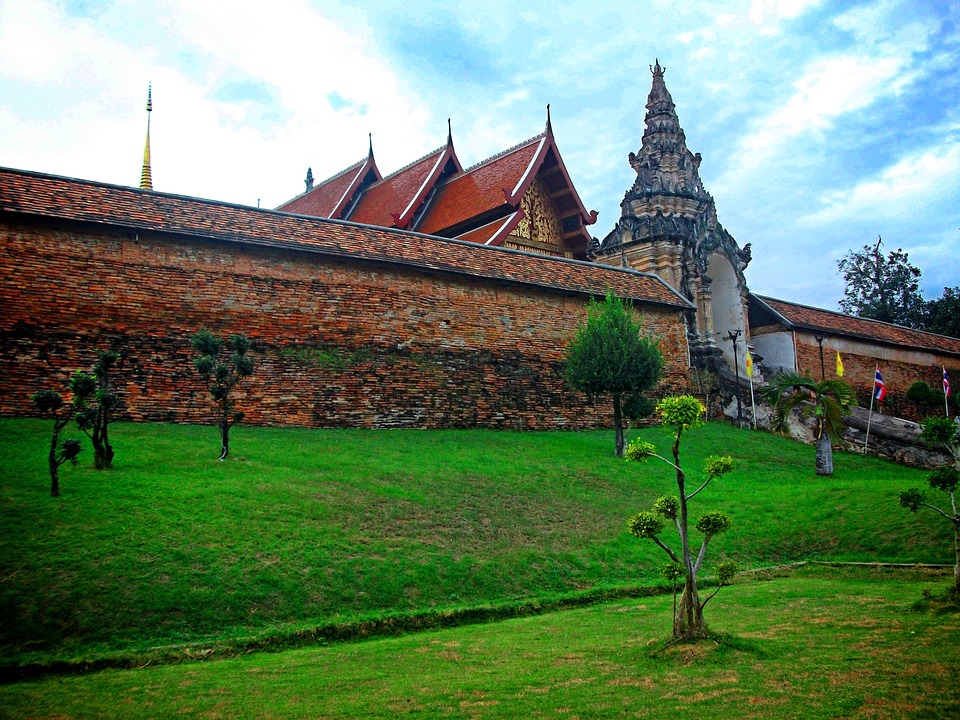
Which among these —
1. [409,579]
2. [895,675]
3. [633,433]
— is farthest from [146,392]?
[895,675]

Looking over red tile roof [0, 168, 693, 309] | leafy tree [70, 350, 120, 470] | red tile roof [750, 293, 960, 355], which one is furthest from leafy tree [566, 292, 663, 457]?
red tile roof [750, 293, 960, 355]

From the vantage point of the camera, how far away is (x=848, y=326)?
27.7 meters

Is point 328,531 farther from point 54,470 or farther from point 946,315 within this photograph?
point 946,315

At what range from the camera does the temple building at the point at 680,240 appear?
25266mm

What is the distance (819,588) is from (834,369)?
60.0ft

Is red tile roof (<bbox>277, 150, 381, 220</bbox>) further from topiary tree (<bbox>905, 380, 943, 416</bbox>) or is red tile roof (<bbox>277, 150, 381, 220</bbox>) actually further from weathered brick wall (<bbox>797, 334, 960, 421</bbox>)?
topiary tree (<bbox>905, 380, 943, 416</bbox>)

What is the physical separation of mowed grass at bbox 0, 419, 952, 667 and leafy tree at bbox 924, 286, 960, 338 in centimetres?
2570

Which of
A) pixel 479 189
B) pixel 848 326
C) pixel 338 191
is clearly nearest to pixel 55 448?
pixel 479 189

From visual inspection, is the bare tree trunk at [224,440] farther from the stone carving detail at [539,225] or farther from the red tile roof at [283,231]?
the stone carving detail at [539,225]

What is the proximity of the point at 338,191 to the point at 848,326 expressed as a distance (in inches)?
673

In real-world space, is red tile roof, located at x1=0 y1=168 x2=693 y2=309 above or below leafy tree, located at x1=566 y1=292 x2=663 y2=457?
above

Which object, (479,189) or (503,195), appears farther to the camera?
(479,189)

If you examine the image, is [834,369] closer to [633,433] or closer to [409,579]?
[633,433]

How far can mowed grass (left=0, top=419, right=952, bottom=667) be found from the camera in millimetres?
7977
